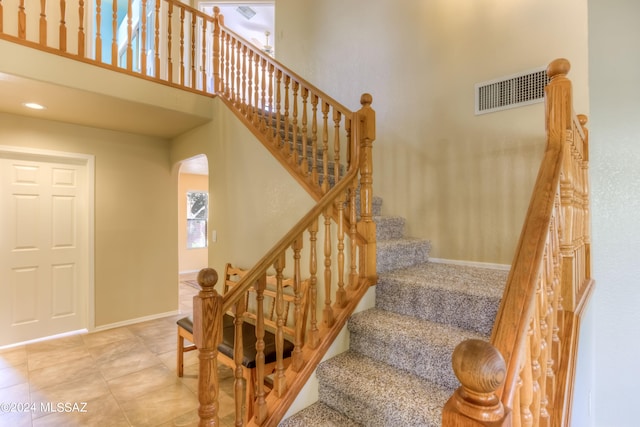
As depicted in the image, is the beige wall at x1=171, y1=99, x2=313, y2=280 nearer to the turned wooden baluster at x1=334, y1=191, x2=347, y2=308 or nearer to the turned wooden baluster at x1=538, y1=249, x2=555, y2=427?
the turned wooden baluster at x1=334, y1=191, x2=347, y2=308

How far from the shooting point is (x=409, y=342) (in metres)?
1.60

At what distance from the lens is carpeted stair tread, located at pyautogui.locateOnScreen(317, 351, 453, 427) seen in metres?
1.34

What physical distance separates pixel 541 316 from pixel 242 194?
248 centimetres

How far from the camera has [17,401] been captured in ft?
7.59

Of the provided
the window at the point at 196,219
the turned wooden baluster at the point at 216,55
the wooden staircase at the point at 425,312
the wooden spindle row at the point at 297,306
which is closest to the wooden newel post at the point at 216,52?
the turned wooden baluster at the point at 216,55

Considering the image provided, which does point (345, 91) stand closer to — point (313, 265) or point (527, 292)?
point (313, 265)

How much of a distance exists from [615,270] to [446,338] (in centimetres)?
160

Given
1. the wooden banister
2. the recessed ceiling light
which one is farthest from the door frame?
the wooden banister

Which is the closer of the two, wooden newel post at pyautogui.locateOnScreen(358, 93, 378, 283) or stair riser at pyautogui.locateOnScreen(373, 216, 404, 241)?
wooden newel post at pyautogui.locateOnScreen(358, 93, 378, 283)

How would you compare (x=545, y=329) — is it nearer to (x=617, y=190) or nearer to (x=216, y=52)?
(x=617, y=190)

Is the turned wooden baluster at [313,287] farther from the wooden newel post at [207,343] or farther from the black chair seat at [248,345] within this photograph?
the wooden newel post at [207,343]

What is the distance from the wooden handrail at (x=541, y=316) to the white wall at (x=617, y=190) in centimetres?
61

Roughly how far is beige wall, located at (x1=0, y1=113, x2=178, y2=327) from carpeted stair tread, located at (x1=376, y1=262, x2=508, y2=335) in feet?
Result: 10.9

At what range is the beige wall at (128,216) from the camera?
359 centimetres
